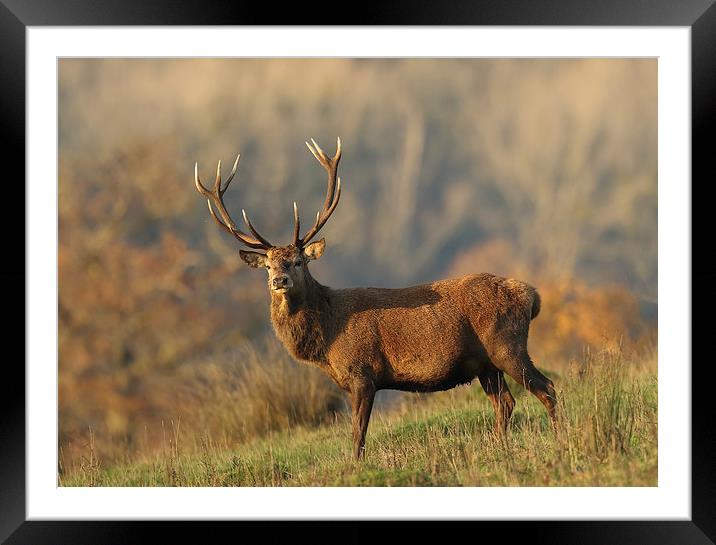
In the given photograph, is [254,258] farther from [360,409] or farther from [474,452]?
[474,452]

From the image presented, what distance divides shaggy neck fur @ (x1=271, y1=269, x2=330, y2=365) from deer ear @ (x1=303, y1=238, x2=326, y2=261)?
0.19 m

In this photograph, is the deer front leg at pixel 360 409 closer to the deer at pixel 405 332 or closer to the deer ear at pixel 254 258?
the deer at pixel 405 332

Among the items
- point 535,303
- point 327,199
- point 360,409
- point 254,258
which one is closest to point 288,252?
point 254,258

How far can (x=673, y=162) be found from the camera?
26.9ft

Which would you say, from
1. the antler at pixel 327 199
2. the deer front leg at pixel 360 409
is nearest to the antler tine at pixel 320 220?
the antler at pixel 327 199

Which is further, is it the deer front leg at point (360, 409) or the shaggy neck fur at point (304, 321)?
the shaggy neck fur at point (304, 321)

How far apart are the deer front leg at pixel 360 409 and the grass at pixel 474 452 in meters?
0.16

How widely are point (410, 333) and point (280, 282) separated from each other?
1.35 m

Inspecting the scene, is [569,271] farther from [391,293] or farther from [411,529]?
[411,529]

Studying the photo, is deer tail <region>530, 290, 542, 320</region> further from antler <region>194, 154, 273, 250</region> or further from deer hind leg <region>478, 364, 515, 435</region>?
antler <region>194, 154, 273, 250</region>

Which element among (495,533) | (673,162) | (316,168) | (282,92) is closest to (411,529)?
(495,533)

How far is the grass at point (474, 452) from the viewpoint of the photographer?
28.1ft

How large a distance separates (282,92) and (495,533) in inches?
1281
